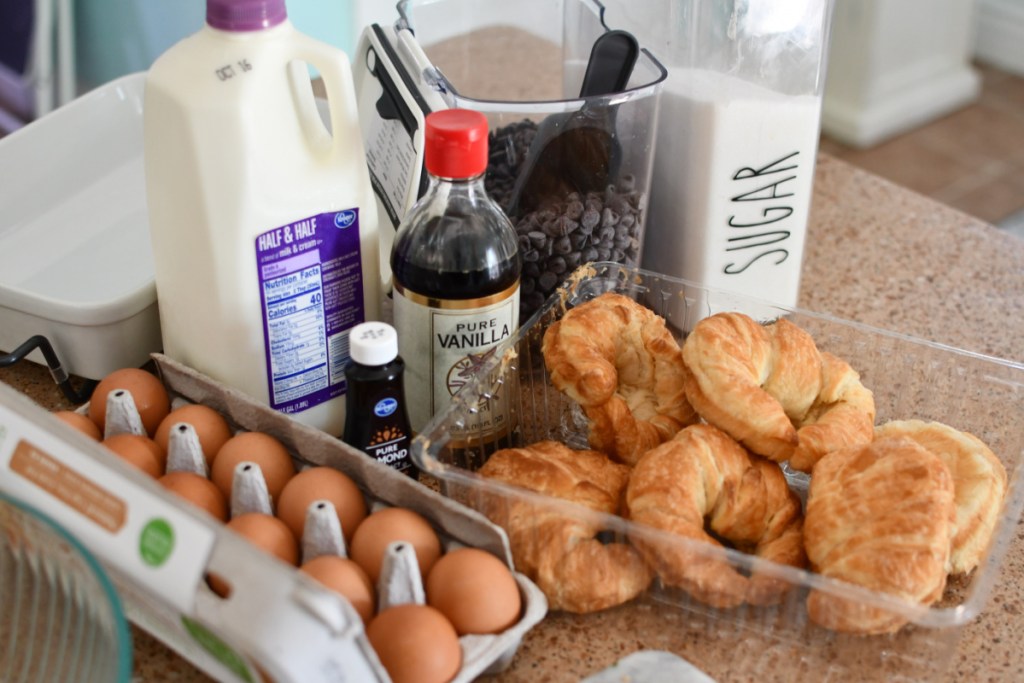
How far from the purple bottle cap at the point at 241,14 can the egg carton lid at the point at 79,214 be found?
0.26 m

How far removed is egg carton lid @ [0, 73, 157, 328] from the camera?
894 mm

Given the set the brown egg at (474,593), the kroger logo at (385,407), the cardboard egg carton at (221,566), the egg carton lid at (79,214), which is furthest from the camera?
the egg carton lid at (79,214)

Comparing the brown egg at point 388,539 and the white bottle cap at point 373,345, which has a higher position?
the white bottle cap at point 373,345

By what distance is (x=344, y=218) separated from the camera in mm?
815

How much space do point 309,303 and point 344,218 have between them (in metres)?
0.07

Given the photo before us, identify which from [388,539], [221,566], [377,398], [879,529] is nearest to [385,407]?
[377,398]

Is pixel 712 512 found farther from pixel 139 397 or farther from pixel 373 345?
pixel 139 397

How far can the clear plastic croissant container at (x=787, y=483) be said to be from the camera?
67 centimetres

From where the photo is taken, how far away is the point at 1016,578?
31.8 inches

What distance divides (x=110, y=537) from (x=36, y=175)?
0.64 meters

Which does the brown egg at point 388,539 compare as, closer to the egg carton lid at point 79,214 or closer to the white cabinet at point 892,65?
the egg carton lid at point 79,214

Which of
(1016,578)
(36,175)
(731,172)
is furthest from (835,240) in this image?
(36,175)

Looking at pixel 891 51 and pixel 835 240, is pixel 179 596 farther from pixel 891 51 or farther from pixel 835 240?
pixel 891 51

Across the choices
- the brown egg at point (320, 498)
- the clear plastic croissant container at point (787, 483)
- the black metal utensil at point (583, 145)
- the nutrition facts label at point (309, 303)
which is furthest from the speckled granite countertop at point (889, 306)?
the black metal utensil at point (583, 145)
